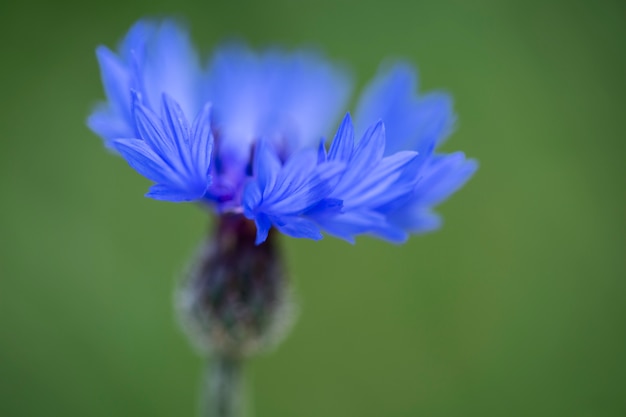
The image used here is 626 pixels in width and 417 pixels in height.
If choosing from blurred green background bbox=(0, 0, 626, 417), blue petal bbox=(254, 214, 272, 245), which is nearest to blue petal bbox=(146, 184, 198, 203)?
blue petal bbox=(254, 214, 272, 245)

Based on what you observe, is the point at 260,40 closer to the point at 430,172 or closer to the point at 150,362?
the point at 150,362

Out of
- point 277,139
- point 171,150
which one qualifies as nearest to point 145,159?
point 171,150

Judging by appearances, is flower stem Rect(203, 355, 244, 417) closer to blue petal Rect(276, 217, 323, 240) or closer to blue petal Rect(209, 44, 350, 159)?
blue petal Rect(276, 217, 323, 240)

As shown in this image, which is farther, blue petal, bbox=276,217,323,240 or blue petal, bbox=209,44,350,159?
blue petal, bbox=209,44,350,159

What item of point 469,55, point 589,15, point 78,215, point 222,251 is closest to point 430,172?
point 222,251

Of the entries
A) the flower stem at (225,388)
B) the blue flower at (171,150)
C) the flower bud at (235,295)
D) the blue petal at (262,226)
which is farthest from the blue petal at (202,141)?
the flower stem at (225,388)

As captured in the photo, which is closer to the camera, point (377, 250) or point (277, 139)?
point (277, 139)

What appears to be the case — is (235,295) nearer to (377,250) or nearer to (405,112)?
(405,112)
